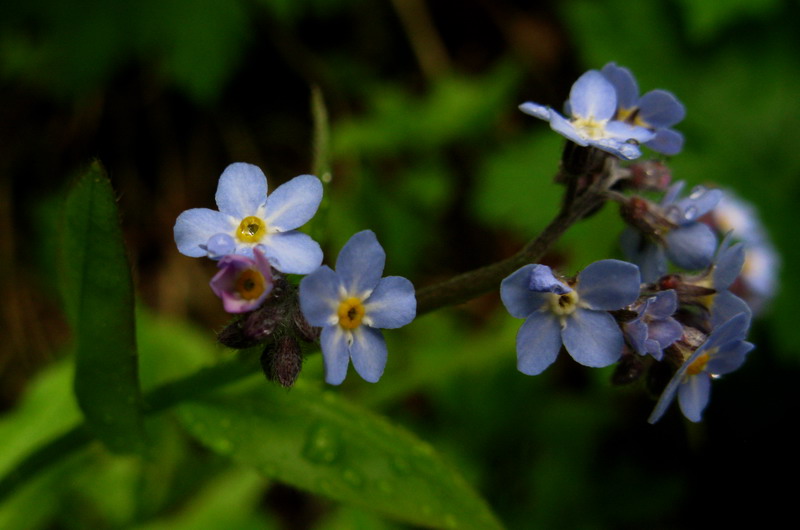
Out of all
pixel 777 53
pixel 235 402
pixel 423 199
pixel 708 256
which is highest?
pixel 708 256

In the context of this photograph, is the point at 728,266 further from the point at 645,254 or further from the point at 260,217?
the point at 260,217

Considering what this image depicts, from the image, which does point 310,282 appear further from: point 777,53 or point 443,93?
point 777,53

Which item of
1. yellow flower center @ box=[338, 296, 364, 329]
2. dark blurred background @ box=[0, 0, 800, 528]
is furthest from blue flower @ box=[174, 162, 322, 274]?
dark blurred background @ box=[0, 0, 800, 528]

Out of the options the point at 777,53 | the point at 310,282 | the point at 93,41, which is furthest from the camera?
the point at 777,53

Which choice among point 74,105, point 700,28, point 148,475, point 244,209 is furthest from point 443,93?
point 244,209

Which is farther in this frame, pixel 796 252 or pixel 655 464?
pixel 796 252

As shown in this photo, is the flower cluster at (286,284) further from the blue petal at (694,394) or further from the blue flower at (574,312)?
the blue petal at (694,394)

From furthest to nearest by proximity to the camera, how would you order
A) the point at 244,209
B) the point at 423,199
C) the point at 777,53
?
the point at 777,53
the point at 423,199
the point at 244,209
